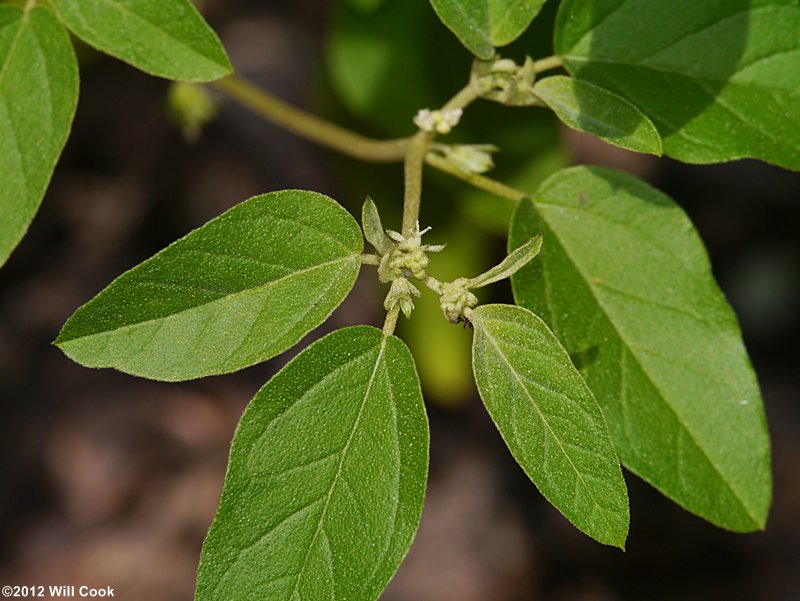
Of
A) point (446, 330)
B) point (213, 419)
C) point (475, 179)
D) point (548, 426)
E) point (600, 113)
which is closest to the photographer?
point (548, 426)

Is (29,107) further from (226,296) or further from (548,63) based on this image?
(548,63)

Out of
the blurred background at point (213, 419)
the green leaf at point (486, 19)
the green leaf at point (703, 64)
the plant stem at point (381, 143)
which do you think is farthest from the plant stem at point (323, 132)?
the blurred background at point (213, 419)

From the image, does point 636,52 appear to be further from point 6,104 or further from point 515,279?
Answer: point 6,104

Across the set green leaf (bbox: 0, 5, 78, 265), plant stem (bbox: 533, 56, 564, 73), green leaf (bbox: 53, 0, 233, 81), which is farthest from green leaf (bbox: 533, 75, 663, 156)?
green leaf (bbox: 0, 5, 78, 265)

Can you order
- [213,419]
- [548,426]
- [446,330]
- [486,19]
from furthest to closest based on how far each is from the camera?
[213,419] < [446,330] < [486,19] < [548,426]

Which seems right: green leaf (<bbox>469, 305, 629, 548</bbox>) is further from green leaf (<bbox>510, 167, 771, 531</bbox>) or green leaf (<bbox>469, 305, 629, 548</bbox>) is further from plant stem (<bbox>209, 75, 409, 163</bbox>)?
plant stem (<bbox>209, 75, 409, 163</bbox>)

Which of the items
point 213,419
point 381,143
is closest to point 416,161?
point 381,143

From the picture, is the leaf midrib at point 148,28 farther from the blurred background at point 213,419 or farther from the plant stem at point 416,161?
the blurred background at point 213,419
